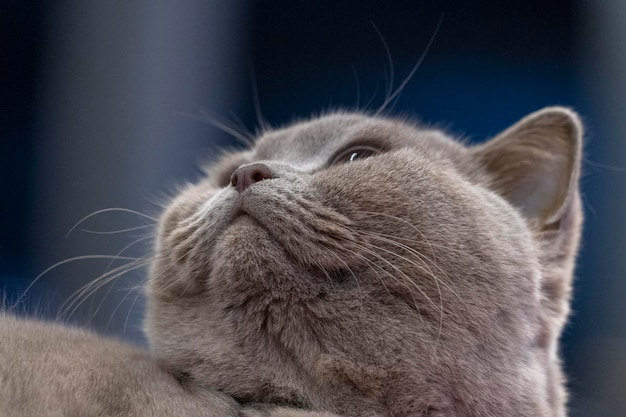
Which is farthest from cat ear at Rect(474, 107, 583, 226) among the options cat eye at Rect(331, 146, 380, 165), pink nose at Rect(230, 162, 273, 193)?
pink nose at Rect(230, 162, 273, 193)

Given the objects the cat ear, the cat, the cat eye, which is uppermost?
the cat ear

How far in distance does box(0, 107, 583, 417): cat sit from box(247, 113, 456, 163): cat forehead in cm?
12

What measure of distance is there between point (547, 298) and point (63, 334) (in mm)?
819

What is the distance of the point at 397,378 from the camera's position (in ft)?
3.29

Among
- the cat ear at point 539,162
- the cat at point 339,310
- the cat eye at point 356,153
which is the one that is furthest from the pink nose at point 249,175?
the cat ear at point 539,162

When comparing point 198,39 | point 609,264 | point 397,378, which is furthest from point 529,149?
point 198,39

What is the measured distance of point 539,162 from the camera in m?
1.41

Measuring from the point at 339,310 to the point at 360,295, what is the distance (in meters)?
0.04

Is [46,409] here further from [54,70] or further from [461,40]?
[461,40]

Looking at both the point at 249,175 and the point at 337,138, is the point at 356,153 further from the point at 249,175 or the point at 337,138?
the point at 249,175

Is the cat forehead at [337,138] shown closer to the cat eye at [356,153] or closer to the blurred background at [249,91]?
the cat eye at [356,153]

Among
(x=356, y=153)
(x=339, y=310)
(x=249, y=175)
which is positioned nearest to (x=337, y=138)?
(x=356, y=153)

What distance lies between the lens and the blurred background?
196 cm

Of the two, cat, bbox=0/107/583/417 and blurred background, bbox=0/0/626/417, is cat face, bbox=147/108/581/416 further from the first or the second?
blurred background, bbox=0/0/626/417
